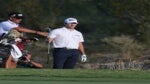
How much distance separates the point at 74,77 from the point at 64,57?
3.32 metres

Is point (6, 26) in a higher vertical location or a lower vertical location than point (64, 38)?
higher

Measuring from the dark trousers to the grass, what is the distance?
8.79ft

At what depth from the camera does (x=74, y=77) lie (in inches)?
338

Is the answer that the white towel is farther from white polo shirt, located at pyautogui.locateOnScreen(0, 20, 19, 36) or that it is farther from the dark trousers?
the dark trousers

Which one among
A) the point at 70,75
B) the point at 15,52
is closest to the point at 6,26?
the point at 15,52

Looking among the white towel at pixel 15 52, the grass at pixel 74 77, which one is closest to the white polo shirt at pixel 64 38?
the white towel at pixel 15 52

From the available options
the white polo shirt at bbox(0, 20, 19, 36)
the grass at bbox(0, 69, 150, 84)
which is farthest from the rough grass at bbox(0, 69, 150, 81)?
Answer: the white polo shirt at bbox(0, 20, 19, 36)

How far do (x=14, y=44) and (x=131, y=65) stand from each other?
314cm

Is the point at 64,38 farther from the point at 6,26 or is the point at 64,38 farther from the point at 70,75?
the point at 70,75

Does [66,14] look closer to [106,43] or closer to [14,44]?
[106,43]

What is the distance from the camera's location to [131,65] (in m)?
14.0

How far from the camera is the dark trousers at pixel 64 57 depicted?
1190cm

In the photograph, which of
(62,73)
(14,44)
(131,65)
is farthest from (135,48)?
(62,73)

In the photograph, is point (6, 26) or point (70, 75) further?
point (6, 26)
